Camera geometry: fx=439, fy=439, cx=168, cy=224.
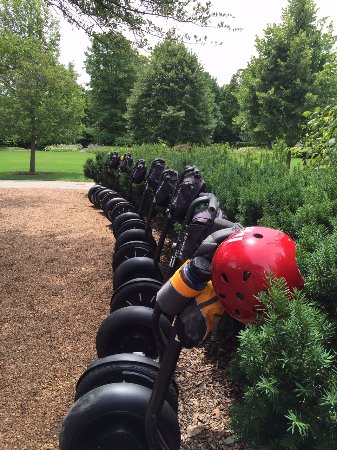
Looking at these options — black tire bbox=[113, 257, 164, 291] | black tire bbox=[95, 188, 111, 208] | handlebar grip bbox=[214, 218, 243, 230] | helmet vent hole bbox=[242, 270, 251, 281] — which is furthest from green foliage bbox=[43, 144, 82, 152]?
helmet vent hole bbox=[242, 270, 251, 281]

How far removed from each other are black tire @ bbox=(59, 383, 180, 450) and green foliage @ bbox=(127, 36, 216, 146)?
104 feet

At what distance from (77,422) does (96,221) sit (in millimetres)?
7556

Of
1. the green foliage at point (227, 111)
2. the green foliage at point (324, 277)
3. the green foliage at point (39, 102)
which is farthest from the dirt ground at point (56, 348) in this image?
the green foliage at point (227, 111)

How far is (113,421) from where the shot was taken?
7.23ft

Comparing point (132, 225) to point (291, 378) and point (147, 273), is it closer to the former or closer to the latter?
point (147, 273)

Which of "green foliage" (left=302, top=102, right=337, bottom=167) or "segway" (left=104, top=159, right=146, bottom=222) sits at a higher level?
"green foliage" (left=302, top=102, right=337, bottom=167)

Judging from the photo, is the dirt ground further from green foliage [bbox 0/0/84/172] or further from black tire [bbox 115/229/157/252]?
green foliage [bbox 0/0/84/172]

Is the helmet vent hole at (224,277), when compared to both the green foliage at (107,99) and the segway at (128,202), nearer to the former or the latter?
the segway at (128,202)

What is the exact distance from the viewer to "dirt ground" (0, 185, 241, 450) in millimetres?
2834

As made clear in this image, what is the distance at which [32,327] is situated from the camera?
13.8 feet

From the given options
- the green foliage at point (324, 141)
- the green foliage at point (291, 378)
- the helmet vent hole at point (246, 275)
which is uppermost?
the green foliage at point (324, 141)

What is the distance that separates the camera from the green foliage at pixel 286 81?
80.0 feet

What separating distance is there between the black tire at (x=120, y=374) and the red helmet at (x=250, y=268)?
712mm

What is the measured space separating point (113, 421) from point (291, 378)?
1.12 metres
